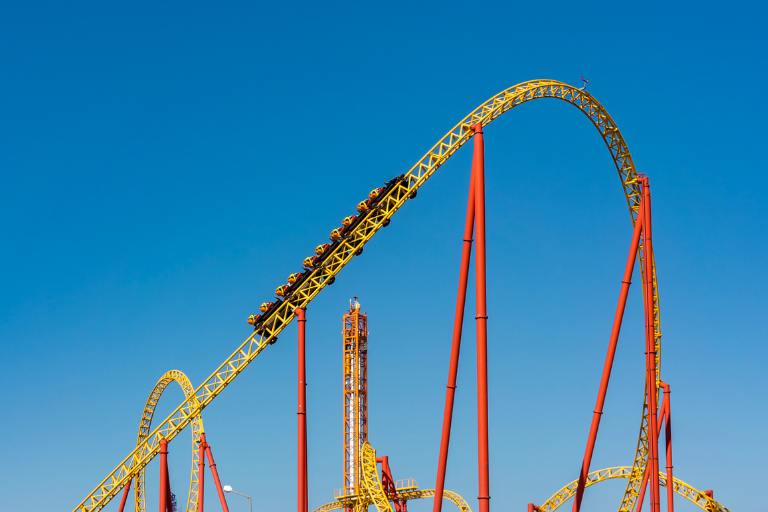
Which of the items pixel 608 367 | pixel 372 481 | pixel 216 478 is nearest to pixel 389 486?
pixel 372 481

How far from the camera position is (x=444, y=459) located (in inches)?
1201

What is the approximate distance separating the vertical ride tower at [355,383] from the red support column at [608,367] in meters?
34.1

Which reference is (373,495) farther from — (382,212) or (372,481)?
(382,212)

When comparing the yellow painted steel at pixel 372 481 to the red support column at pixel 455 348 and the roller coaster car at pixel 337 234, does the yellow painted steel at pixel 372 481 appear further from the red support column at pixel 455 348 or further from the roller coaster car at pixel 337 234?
the red support column at pixel 455 348

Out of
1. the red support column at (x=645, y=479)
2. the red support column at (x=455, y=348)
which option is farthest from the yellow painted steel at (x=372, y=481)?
the red support column at (x=455, y=348)

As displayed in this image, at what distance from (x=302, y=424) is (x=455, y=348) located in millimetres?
5422

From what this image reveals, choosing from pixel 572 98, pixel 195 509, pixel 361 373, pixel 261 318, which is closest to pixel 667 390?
pixel 572 98

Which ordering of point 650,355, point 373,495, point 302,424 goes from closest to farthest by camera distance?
1. point 302,424
2. point 650,355
3. point 373,495

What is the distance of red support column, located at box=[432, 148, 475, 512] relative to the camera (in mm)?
30625

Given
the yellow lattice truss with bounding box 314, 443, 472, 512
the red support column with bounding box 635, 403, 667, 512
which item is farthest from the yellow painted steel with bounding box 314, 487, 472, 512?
the red support column with bounding box 635, 403, 667, 512

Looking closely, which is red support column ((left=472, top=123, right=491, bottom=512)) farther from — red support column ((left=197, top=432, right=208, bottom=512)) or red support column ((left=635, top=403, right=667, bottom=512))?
red support column ((left=197, top=432, right=208, bottom=512))

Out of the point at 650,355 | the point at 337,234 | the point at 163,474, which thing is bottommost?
the point at 163,474

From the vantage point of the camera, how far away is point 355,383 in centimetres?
7069

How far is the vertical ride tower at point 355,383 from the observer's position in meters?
70.0
